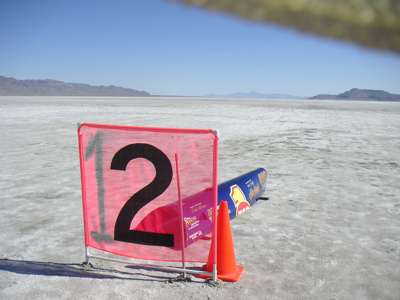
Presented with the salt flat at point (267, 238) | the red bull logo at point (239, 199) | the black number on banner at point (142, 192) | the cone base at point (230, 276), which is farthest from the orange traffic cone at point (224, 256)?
the red bull logo at point (239, 199)

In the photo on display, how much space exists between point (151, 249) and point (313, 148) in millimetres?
9881

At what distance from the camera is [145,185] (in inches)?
150

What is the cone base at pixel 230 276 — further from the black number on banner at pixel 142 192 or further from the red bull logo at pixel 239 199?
the red bull logo at pixel 239 199

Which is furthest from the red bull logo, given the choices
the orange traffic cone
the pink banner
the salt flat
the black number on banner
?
the black number on banner

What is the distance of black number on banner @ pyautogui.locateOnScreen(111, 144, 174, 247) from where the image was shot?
3.77 metres

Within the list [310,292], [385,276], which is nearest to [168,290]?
[310,292]

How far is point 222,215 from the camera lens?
411 cm

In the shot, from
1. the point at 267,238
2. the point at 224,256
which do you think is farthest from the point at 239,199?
the point at 224,256

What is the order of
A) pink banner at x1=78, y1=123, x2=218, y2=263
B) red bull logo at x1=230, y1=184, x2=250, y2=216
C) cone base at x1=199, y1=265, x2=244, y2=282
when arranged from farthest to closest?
red bull logo at x1=230, y1=184, x2=250, y2=216
cone base at x1=199, y1=265, x2=244, y2=282
pink banner at x1=78, y1=123, x2=218, y2=263

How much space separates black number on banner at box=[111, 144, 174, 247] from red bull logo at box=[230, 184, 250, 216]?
212cm

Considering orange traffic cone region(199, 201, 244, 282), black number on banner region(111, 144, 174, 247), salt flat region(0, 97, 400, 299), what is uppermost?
black number on banner region(111, 144, 174, 247)

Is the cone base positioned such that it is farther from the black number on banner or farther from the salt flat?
the black number on banner

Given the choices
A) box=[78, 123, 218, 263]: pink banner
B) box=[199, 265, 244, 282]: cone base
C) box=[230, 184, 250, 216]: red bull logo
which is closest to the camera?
box=[78, 123, 218, 263]: pink banner

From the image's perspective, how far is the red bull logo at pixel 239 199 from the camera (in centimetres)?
586
